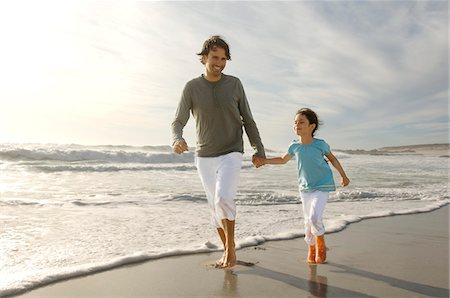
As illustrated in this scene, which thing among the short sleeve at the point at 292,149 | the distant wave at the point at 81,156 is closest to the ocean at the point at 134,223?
the short sleeve at the point at 292,149

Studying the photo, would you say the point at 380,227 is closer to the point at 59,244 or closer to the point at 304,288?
the point at 304,288

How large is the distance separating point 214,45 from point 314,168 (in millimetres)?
1530

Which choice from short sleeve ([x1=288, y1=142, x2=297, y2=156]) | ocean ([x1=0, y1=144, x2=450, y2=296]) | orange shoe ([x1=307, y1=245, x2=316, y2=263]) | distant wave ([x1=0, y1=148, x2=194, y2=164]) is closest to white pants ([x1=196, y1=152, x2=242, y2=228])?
short sleeve ([x1=288, y1=142, x2=297, y2=156])

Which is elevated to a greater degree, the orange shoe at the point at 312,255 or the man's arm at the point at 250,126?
the man's arm at the point at 250,126

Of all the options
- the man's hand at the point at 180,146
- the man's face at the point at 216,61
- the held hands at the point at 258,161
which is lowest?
the held hands at the point at 258,161

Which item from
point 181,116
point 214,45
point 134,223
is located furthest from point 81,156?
point 214,45

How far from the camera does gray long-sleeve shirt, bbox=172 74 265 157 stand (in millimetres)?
4102

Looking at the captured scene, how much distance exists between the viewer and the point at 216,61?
405cm

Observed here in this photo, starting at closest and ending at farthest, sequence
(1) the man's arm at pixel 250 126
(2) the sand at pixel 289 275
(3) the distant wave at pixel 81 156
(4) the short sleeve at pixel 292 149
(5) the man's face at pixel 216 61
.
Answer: (2) the sand at pixel 289 275
(5) the man's face at pixel 216 61
(1) the man's arm at pixel 250 126
(4) the short sleeve at pixel 292 149
(3) the distant wave at pixel 81 156

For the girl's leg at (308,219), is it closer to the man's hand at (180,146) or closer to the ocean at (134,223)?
the ocean at (134,223)

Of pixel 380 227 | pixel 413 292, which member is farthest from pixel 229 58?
pixel 380 227

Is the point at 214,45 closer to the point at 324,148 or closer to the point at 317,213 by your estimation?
the point at 324,148

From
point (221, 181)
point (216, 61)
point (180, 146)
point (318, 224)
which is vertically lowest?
point (318, 224)

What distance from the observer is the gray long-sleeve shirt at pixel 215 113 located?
4102mm
